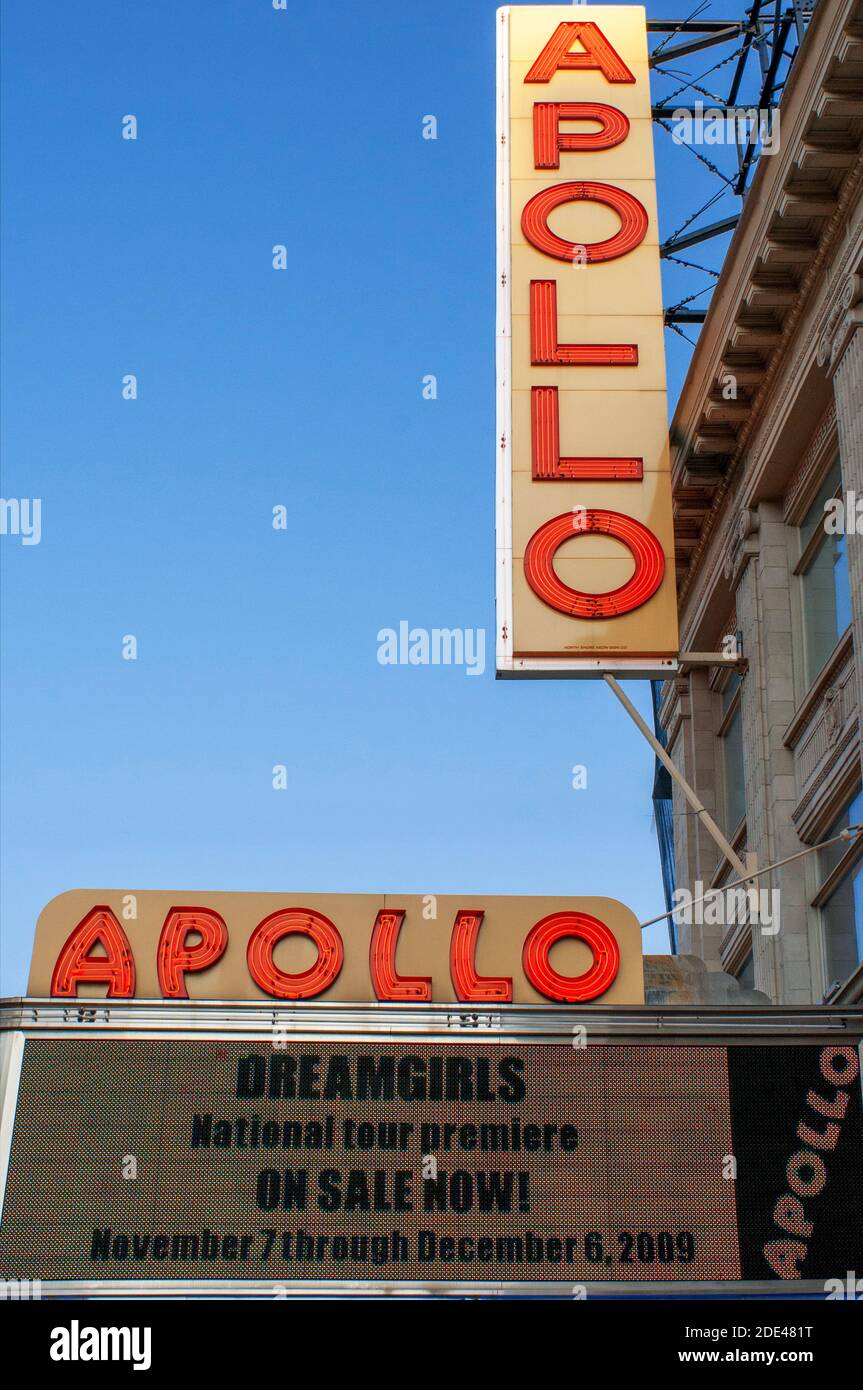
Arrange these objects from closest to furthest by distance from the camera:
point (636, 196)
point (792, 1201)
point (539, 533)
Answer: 1. point (792, 1201)
2. point (539, 533)
3. point (636, 196)

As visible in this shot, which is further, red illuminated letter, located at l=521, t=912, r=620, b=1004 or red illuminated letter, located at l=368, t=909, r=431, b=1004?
red illuminated letter, located at l=521, t=912, r=620, b=1004

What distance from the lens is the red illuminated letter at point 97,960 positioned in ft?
48.8

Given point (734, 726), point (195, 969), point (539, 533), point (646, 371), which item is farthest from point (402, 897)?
point (734, 726)

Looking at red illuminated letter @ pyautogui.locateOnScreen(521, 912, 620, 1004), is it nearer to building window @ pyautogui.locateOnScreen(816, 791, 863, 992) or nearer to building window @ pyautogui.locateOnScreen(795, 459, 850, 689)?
building window @ pyautogui.locateOnScreen(816, 791, 863, 992)

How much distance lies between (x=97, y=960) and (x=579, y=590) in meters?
8.91

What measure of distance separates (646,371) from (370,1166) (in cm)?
1254

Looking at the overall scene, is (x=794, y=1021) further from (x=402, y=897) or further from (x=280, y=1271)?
(x=280, y=1271)

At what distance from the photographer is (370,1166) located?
13.9 meters

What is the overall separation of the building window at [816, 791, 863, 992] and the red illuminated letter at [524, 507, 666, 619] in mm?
3552

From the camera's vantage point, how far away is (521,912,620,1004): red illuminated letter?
1499 cm

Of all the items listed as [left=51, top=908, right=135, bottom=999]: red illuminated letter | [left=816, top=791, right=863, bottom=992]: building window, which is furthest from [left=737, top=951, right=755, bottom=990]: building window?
[left=51, top=908, right=135, bottom=999]: red illuminated letter

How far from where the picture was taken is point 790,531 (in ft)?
78.2

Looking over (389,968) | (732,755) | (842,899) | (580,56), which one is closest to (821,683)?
(842,899)

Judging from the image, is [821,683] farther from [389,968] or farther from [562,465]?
[389,968]
